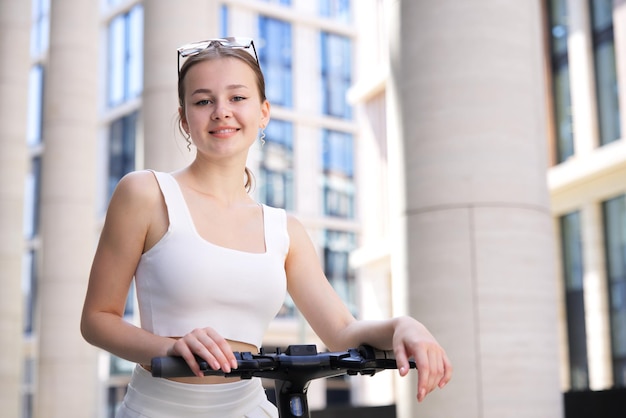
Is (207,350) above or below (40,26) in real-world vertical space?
below

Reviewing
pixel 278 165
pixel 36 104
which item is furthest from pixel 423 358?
pixel 36 104

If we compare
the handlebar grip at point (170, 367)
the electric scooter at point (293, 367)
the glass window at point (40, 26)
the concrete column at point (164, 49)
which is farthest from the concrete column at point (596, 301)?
the glass window at point (40, 26)

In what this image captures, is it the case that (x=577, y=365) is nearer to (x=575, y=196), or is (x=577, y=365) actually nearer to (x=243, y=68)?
(x=575, y=196)

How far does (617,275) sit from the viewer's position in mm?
27859

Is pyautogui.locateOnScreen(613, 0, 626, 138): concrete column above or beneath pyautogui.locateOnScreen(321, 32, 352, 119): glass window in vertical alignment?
beneath

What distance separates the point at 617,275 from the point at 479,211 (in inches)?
858

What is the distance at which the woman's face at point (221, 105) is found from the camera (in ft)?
8.83

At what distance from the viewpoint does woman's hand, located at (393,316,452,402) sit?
6.93ft

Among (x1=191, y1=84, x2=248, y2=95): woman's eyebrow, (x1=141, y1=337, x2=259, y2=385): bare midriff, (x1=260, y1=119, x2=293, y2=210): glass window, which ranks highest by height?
(x1=260, y1=119, x2=293, y2=210): glass window

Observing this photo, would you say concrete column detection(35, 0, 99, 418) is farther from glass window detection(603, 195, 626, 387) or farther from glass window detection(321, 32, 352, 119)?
glass window detection(321, 32, 352, 119)

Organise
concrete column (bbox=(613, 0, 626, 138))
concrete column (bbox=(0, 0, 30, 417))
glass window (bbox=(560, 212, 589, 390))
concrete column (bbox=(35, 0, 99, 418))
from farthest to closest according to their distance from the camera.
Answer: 1. glass window (bbox=(560, 212, 589, 390))
2. concrete column (bbox=(613, 0, 626, 138))
3. concrete column (bbox=(0, 0, 30, 417))
4. concrete column (bbox=(35, 0, 99, 418))

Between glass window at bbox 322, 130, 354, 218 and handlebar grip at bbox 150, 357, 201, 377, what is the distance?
5370 cm

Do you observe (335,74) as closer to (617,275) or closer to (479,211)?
(617,275)

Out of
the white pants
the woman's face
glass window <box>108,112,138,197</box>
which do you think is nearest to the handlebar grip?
the white pants
